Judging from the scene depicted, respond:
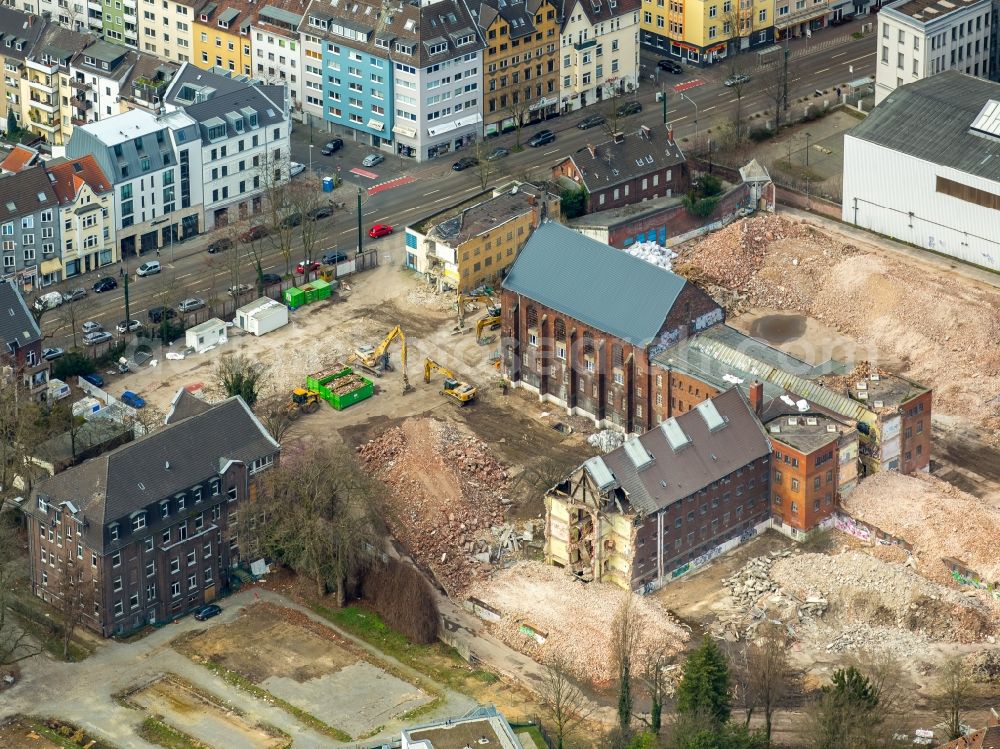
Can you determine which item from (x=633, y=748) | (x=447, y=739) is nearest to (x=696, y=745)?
(x=633, y=748)

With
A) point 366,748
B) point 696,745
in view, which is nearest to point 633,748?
point 696,745

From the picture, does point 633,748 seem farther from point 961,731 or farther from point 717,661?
point 961,731

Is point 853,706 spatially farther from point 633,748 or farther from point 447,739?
point 447,739

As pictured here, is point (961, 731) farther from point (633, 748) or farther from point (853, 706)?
point (633, 748)

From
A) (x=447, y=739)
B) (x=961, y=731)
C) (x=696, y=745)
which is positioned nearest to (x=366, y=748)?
(x=447, y=739)

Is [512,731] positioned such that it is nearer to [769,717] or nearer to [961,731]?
[769,717]

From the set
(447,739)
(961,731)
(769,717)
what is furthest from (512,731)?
(961,731)
